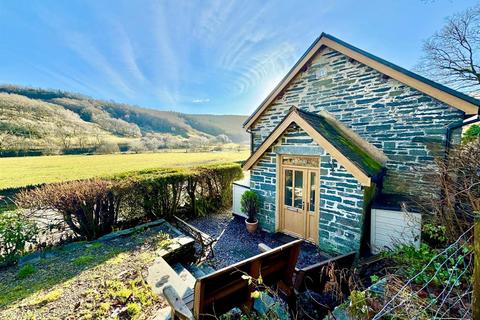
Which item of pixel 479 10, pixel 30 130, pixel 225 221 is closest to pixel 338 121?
pixel 225 221

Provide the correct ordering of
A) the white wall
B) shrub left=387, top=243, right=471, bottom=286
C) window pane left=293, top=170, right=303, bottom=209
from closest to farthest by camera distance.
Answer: shrub left=387, top=243, right=471, bottom=286 → the white wall → window pane left=293, top=170, right=303, bottom=209

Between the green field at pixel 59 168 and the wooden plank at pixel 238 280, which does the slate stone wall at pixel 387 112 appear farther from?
the green field at pixel 59 168

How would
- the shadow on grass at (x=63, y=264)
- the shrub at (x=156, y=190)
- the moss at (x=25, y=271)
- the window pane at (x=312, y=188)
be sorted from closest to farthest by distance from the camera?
1. the shadow on grass at (x=63, y=264)
2. the moss at (x=25, y=271)
3. the window pane at (x=312, y=188)
4. the shrub at (x=156, y=190)


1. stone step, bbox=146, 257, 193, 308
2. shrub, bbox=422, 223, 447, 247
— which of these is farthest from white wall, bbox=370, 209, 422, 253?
stone step, bbox=146, 257, 193, 308

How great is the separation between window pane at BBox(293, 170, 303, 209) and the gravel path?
134cm

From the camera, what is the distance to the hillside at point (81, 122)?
41.4 metres

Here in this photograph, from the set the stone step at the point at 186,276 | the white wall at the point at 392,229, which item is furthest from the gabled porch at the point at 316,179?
the stone step at the point at 186,276

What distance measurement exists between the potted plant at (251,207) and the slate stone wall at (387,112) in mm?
4538

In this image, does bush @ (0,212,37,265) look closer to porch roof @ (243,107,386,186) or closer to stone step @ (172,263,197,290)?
stone step @ (172,263,197,290)

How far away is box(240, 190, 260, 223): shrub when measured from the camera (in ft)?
27.3

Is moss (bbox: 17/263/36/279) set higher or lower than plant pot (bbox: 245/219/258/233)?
higher

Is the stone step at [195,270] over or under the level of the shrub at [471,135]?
under

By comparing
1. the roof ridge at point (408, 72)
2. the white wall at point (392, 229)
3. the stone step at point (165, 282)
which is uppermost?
the roof ridge at point (408, 72)

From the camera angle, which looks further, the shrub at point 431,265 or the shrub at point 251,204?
the shrub at point 251,204
